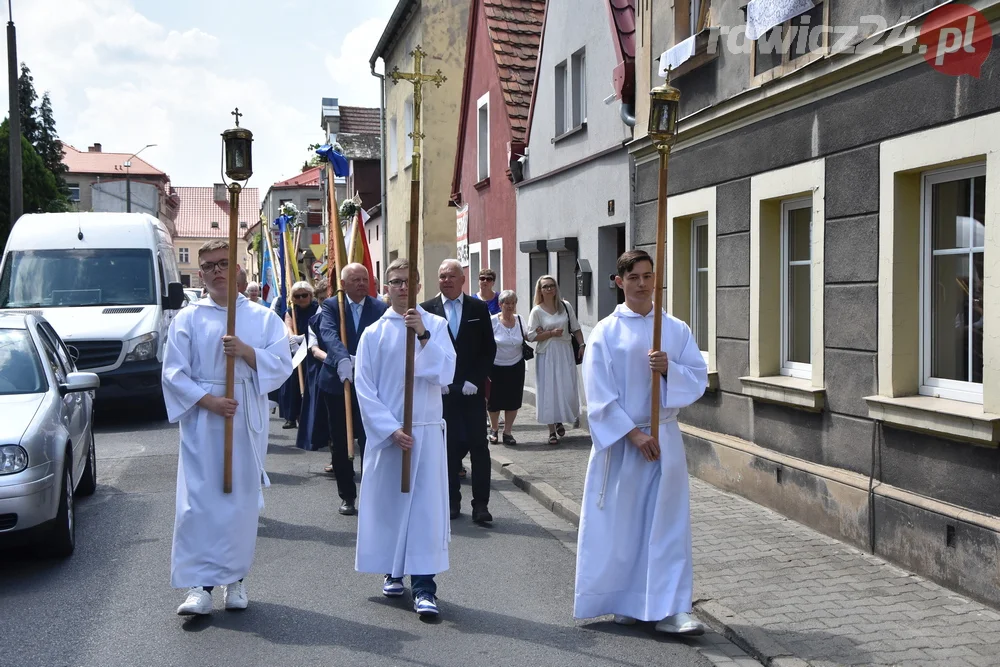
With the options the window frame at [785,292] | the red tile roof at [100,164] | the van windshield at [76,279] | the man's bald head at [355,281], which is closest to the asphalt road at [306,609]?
the man's bald head at [355,281]

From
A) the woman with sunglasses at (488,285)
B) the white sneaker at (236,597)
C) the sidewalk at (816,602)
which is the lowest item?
the sidewalk at (816,602)

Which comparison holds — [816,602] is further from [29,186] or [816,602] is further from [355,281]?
[29,186]

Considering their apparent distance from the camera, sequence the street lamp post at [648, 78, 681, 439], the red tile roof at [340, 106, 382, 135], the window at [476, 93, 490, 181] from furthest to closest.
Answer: the red tile roof at [340, 106, 382, 135]
the window at [476, 93, 490, 181]
the street lamp post at [648, 78, 681, 439]

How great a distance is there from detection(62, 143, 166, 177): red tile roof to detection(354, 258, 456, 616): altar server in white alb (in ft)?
320

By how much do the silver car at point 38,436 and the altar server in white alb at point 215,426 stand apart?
4.05 ft

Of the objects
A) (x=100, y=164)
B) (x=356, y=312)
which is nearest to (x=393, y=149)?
(x=356, y=312)

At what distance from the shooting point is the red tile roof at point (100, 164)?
99375 millimetres

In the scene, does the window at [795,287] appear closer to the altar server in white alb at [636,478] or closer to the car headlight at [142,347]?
the altar server in white alb at [636,478]

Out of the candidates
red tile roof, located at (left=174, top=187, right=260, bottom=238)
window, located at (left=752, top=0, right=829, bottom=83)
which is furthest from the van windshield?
red tile roof, located at (left=174, top=187, right=260, bottom=238)

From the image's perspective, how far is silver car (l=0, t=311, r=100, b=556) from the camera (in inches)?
253

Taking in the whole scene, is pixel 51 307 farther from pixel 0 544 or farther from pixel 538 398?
pixel 0 544

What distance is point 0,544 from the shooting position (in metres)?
6.45

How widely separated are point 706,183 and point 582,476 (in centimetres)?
282

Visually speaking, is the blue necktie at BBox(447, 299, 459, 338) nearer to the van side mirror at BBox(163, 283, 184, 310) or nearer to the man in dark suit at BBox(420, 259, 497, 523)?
the man in dark suit at BBox(420, 259, 497, 523)
